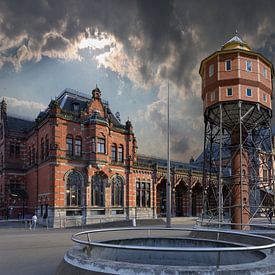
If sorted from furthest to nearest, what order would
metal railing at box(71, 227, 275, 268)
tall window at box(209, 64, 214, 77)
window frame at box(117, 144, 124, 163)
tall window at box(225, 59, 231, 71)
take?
window frame at box(117, 144, 124, 163) < tall window at box(209, 64, 214, 77) < tall window at box(225, 59, 231, 71) < metal railing at box(71, 227, 275, 268)

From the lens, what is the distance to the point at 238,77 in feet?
81.9

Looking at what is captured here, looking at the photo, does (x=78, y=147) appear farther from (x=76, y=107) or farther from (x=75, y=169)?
(x=76, y=107)

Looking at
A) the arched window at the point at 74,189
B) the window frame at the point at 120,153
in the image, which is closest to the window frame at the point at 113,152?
the window frame at the point at 120,153

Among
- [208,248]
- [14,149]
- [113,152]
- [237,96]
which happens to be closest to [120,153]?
[113,152]

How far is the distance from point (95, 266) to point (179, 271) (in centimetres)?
156

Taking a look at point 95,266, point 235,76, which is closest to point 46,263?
point 95,266

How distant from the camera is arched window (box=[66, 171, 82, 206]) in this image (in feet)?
123

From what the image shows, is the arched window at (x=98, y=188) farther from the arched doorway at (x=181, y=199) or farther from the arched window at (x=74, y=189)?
the arched doorway at (x=181, y=199)

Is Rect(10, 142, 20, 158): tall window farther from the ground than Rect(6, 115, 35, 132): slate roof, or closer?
closer

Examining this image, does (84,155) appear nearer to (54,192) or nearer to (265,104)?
(54,192)

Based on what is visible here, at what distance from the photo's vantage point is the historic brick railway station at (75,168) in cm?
3728

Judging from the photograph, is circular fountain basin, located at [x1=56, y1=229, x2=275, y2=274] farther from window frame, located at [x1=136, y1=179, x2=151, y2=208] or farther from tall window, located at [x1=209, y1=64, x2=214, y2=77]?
window frame, located at [x1=136, y1=179, x2=151, y2=208]

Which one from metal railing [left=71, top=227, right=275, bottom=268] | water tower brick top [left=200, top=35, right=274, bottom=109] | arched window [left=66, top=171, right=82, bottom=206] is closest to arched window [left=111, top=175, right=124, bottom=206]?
arched window [left=66, top=171, right=82, bottom=206]

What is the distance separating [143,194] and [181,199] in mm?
9743
